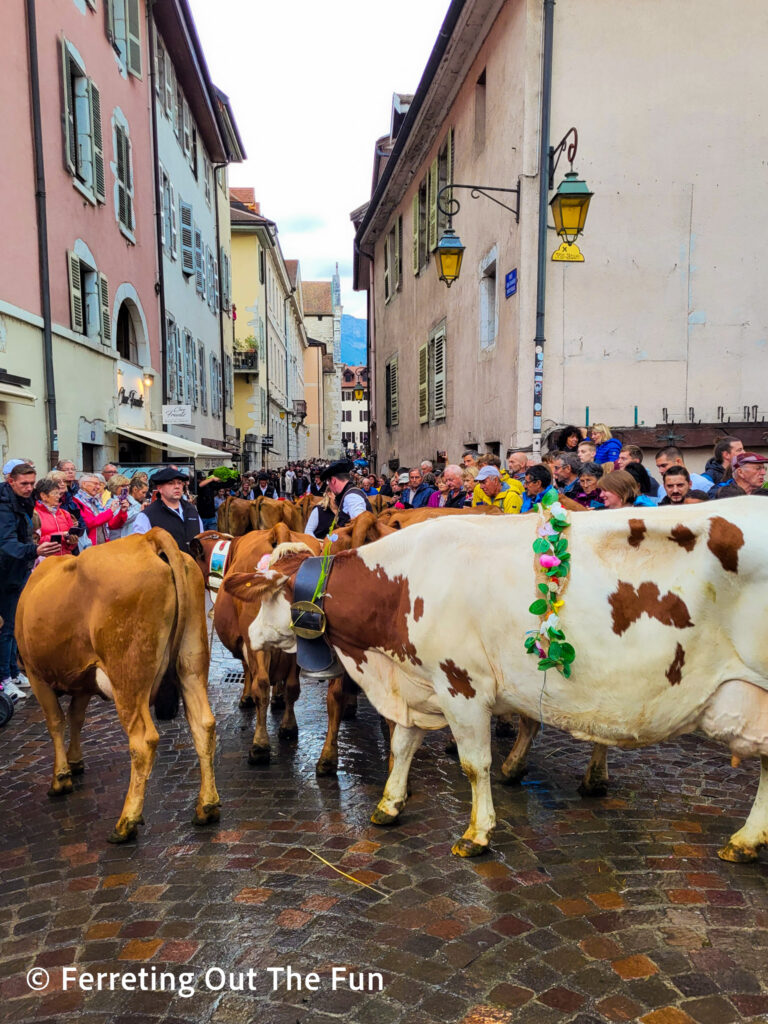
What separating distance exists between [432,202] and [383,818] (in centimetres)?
1451

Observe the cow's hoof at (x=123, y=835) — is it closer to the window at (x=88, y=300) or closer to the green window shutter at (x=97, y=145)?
the window at (x=88, y=300)

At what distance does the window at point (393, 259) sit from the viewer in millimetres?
21484

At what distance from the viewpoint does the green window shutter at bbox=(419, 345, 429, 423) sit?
1778 cm

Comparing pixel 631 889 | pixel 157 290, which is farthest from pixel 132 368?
pixel 631 889

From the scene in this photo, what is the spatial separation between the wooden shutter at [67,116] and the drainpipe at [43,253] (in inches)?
39.0

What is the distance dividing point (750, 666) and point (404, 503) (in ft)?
32.1

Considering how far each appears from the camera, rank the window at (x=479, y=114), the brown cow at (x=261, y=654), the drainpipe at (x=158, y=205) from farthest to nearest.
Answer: the drainpipe at (x=158, y=205) < the window at (x=479, y=114) < the brown cow at (x=261, y=654)

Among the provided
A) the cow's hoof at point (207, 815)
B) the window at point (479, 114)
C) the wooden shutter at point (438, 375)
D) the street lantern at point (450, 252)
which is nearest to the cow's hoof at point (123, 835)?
the cow's hoof at point (207, 815)

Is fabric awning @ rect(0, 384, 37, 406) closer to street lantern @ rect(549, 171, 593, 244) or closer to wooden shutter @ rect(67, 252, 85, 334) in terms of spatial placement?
wooden shutter @ rect(67, 252, 85, 334)

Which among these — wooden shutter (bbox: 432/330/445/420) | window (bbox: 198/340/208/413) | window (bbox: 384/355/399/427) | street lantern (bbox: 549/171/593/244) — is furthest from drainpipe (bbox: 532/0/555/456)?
window (bbox: 198/340/208/413)

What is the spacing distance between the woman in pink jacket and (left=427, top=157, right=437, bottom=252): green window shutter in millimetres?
9262

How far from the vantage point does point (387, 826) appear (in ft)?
14.0

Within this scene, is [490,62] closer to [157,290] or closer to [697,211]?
[697,211]

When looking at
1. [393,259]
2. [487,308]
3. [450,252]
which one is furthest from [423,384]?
[450,252]
